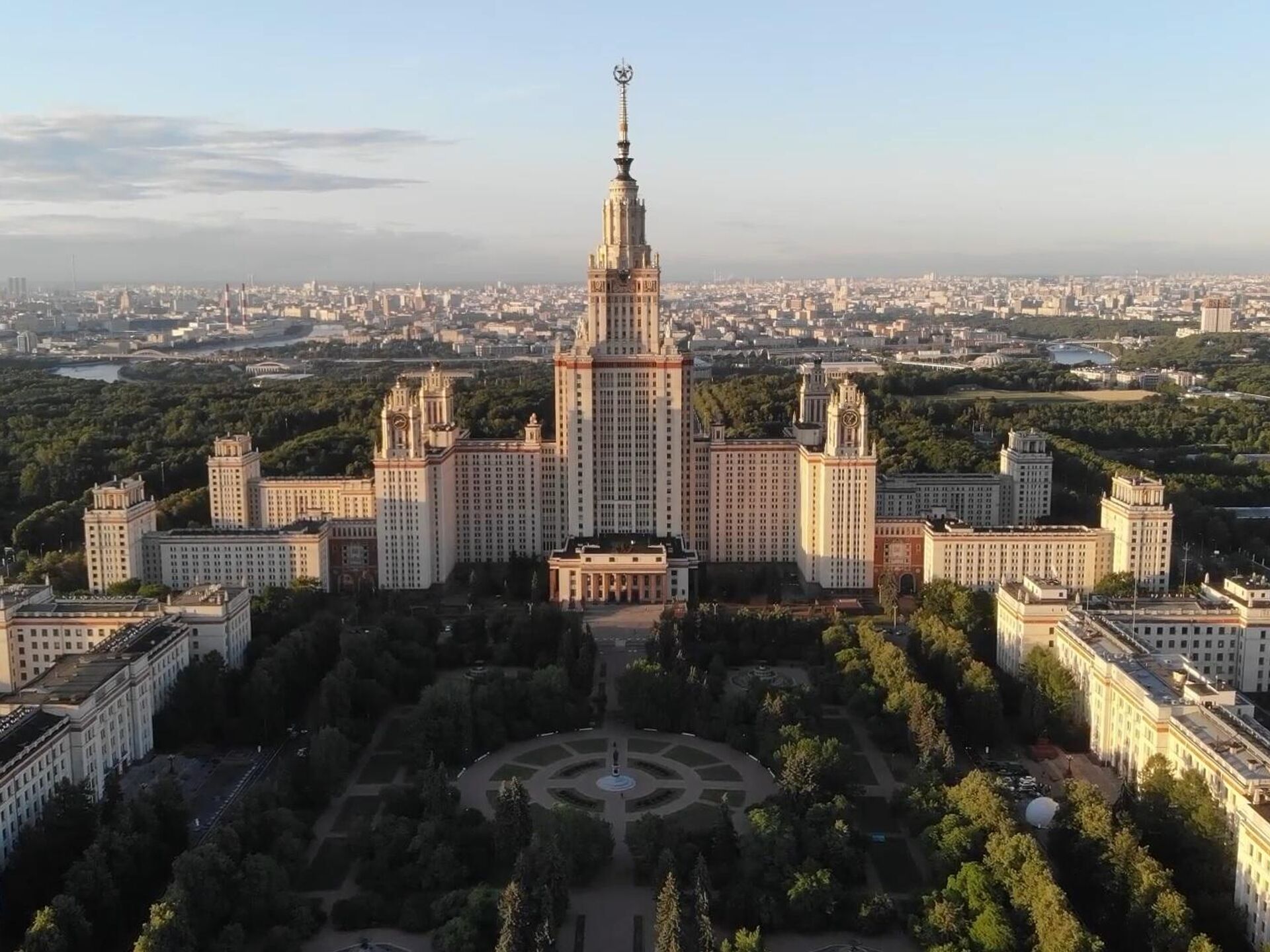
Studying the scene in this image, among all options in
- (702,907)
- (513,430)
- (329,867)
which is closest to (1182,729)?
(702,907)

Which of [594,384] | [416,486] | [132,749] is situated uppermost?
[594,384]

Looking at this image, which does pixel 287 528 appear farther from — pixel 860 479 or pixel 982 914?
pixel 982 914

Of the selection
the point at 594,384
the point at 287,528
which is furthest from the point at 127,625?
the point at 594,384

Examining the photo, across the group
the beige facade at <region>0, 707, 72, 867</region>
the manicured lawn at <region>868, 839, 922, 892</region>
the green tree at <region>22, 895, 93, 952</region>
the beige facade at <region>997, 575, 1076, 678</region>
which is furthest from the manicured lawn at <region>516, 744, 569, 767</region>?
the beige facade at <region>997, 575, 1076, 678</region>

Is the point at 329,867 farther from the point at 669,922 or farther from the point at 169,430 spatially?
the point at 169,430

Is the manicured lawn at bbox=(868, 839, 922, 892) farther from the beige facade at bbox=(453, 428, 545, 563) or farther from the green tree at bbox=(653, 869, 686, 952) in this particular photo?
the beige facade at bbox=(453, 428, 545, 563)

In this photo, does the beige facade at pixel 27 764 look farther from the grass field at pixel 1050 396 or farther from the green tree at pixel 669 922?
the grass field at pixel 1050 396

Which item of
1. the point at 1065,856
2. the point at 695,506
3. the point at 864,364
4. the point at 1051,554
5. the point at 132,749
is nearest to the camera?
the point at 1065,856
